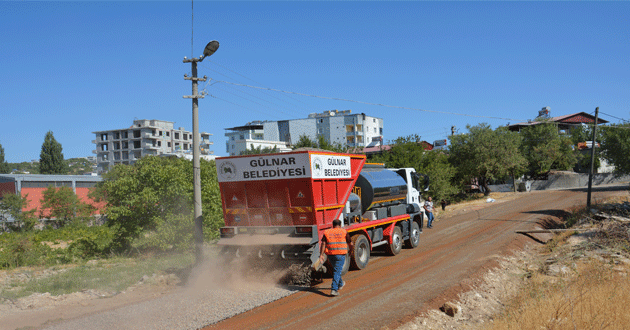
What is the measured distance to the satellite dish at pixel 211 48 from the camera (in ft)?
43.4

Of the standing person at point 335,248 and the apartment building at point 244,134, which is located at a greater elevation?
the apartment building at point 244,134

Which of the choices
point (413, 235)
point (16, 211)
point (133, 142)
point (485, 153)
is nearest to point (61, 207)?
point (16, 211)

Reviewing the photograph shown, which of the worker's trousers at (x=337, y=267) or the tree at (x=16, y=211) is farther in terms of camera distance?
the tree at (x=16, y=211)

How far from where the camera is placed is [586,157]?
65938 millimetres

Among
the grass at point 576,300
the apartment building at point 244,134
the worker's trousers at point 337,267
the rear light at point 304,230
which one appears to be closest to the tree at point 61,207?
the rear light at point 304,230

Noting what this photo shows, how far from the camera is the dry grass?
7609 millimetres

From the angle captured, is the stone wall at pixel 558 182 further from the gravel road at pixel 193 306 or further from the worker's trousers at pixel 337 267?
the gravel road at pixel 193 306

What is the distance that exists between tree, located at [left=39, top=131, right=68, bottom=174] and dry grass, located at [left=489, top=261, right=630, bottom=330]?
100m

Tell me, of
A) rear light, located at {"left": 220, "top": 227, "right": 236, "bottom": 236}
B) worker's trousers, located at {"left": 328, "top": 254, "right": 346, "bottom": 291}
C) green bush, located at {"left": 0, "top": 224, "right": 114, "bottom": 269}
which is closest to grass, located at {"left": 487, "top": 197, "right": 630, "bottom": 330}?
worker's trousers, located at {"left": 328, "top": 254, "right": 346, "bottom": 291}

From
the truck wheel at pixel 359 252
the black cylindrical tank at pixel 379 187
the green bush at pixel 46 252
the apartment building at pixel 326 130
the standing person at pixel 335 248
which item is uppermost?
the apartment building at pixel 326 130

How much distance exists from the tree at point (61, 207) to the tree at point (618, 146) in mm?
59446

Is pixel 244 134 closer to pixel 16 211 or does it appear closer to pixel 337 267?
pixel 16 211

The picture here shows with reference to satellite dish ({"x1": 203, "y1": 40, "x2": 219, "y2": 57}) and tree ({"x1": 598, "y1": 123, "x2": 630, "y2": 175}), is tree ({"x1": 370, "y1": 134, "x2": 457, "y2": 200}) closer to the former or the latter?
tree ({"x1": 598, "y1": 123, "x2": 630, "y2": 175})

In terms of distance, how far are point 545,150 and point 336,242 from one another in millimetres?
57205
